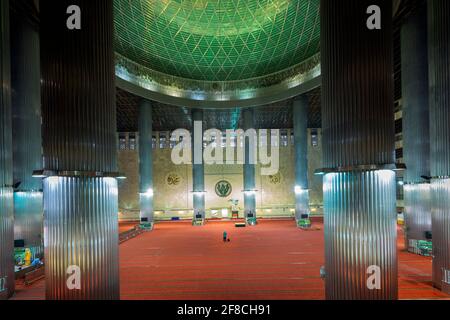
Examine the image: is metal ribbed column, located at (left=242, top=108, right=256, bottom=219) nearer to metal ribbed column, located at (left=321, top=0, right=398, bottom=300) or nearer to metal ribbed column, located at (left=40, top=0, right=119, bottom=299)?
metal ribbed column, located at (left=321, top=0, right=398, bottom=300)

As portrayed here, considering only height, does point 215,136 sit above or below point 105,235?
above

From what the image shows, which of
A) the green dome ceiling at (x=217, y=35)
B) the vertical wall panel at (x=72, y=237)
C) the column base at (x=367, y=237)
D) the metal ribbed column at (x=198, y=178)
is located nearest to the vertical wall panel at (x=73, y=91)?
the vertical wall panel at (x=72, y=237)

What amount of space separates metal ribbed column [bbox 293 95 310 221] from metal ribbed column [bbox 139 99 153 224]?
49.4ft

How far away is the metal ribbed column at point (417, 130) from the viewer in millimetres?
15508

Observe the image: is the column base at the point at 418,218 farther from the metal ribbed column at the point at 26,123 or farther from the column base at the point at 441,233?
the metal ribbed column at the point at 26,123

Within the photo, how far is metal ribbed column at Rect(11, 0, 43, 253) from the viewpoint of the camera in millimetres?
14789

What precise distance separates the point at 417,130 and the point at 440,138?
6.74 meters

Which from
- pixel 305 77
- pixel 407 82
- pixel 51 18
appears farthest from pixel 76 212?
pixel 305 77

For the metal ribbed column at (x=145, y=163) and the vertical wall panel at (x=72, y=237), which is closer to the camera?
the vertical wall panel at (x=72, y=237)

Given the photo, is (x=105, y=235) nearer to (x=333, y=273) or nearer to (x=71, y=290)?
(x=71, y=290)

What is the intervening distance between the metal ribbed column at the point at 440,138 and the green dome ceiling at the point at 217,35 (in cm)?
1432

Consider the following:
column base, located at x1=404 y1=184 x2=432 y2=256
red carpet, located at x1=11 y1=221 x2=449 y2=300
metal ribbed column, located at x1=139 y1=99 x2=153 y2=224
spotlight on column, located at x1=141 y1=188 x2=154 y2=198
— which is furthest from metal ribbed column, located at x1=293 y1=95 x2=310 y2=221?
metal ribbed column, located at x1=139 y1=99 x2=153 y2=224

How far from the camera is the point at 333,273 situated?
23.6 ft

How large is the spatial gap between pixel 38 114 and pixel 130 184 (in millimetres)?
→ 21424
